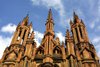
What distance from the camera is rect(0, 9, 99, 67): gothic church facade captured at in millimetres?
15359

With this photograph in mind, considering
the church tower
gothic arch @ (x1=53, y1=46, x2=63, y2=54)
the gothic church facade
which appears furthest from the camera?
gothic arch @ (x1=53, y1=46, x2=63, y2=54)

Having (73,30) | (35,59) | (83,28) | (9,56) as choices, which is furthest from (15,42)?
(83,28)

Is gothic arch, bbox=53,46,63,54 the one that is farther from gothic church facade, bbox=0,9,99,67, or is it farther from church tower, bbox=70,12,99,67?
church tower, bbox=70,12,99,67

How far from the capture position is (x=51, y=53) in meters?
16.2

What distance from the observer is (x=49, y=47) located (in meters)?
17.0

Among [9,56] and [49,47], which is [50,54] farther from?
[9,56]

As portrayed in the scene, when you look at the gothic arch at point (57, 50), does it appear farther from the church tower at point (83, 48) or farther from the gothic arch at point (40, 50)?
the church tower at point (83, 48)

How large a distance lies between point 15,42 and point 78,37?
9.34m

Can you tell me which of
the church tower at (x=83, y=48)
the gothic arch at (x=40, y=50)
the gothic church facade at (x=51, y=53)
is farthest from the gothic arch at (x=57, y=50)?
the church tower at (x=83, y=48)

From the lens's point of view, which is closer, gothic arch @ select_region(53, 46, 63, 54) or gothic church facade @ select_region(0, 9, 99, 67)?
gothic church facade @ select_region(0, 9, 99, 67)

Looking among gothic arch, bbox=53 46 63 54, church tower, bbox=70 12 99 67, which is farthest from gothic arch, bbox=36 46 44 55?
church tower, bbox=70 12 99 67

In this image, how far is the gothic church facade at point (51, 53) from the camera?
15.4 meters

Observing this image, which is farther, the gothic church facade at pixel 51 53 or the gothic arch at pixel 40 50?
the gothic arch at pixel 40 50

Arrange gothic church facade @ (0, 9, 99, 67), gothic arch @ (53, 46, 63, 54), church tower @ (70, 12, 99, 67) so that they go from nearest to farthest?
gothic church facade @ (0, 9, 99, 67) → church tower @ (70, 12, 99, 67) → gothic arch @ (53, 46, 63, 54)
